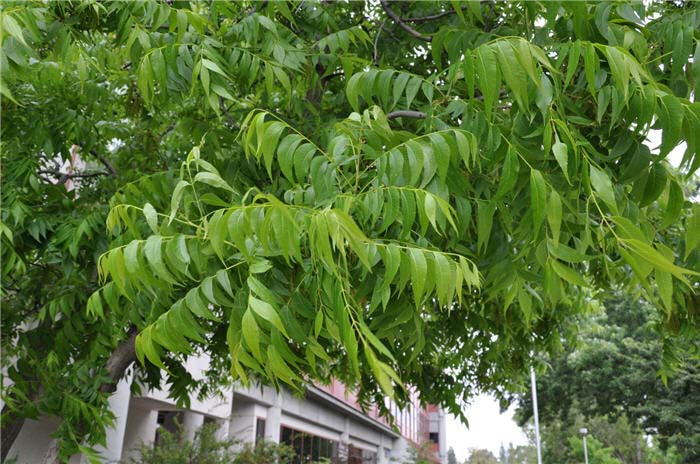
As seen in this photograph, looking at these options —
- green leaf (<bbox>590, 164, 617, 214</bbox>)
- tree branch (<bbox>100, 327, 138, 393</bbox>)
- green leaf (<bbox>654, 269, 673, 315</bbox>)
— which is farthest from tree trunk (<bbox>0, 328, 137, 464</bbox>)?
green leaf (<bbox>654, 269, 673, 315</bbox>)

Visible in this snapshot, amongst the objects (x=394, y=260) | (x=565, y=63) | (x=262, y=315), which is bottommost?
(x=262, y=315)

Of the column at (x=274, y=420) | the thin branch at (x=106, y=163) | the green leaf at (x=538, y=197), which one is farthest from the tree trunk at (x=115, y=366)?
the column at (x=274, y=420)

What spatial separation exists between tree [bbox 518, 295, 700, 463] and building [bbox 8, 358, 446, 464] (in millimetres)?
5533

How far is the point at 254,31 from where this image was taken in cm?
365

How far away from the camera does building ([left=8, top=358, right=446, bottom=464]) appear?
325 inches

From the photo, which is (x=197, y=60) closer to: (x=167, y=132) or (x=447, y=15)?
(x=447, y=15)

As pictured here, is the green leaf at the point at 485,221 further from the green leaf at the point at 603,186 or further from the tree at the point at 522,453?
the tree at the point at 522,453

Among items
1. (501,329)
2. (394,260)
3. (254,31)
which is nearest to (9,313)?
(254,31)

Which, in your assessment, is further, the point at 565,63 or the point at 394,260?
the point at 565,63

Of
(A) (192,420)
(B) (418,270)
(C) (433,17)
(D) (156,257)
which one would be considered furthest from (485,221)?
(A) (192,420)

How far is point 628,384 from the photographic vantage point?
69.0ft

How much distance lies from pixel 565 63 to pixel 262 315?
1.87 metres

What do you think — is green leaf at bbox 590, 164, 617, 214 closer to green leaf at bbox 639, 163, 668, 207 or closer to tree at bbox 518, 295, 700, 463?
green leaf at bbox 639, 163, 668, 207

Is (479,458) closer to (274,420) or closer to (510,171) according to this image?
(274,420)
